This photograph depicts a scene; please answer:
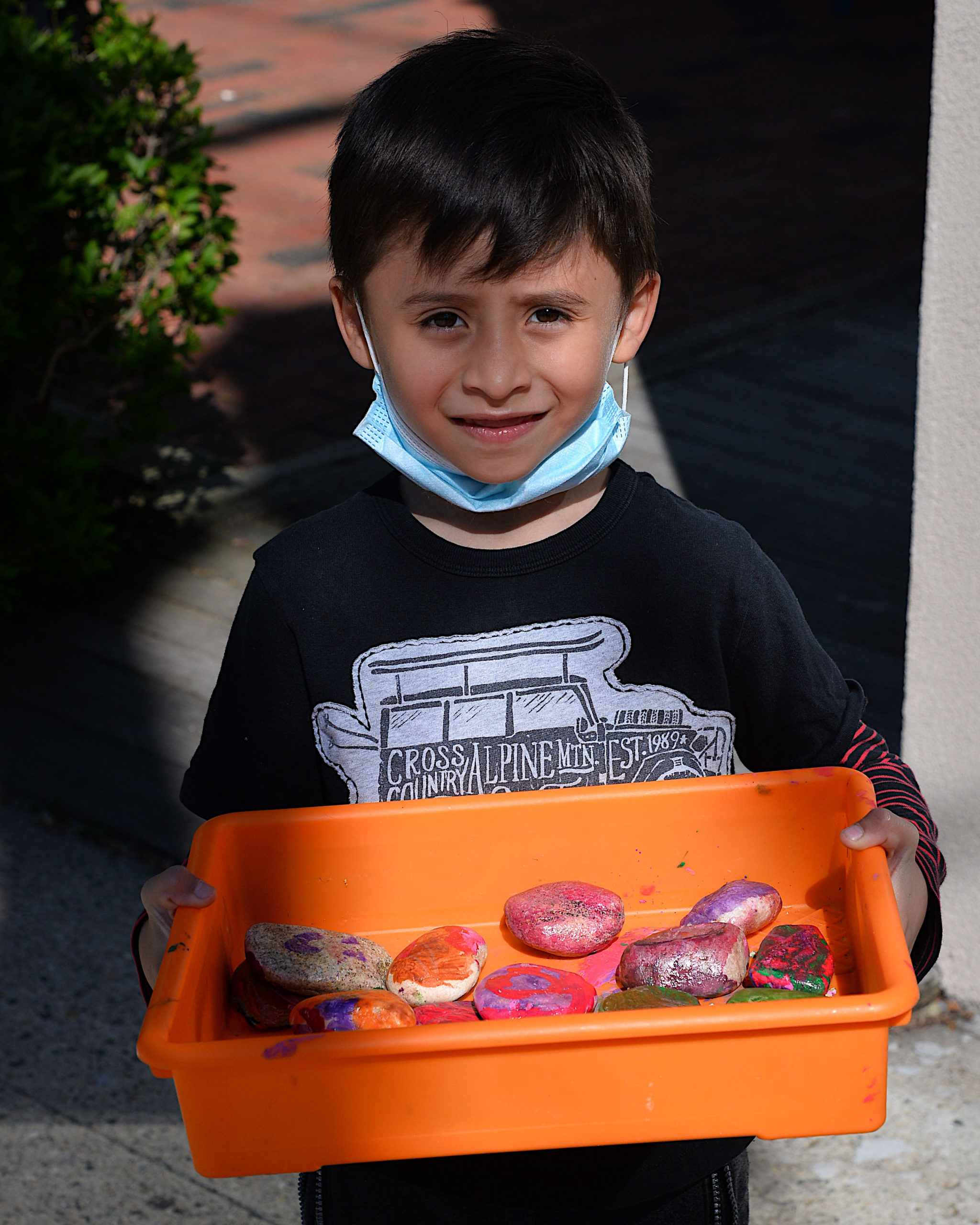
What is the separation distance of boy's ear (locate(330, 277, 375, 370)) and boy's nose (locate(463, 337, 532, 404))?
178mm

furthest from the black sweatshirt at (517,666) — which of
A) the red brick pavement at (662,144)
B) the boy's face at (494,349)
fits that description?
the red brick pavement at (662,144)

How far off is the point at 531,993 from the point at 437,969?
0.10 m

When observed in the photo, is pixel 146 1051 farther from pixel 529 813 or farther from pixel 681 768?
pixel 681 768

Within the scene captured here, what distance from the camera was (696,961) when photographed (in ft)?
4.33

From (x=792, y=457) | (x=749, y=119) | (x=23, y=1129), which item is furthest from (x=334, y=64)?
(x=23, y=1129)

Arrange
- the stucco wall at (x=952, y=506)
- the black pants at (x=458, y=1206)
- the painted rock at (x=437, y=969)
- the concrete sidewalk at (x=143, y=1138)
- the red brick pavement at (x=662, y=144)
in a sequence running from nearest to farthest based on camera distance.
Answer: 1. the painted rock at (x=437, y=969)
2. the black pants at (x=458, y=1206)
3. the stucco wall at (x=952, y=506)
4. the concrete sidewalk at (x=143, y=1138)
5. the red brick pavement at (x=662, y=144)

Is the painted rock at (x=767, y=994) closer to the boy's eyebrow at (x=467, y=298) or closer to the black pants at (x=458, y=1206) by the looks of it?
the black pants at (x=458, y=1206)

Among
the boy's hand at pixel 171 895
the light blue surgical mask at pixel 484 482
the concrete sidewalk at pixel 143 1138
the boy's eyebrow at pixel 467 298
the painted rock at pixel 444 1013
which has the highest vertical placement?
the boy's eyebrow at pixel 467 298

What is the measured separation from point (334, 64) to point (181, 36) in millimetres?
1677

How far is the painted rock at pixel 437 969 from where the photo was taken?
1.35m

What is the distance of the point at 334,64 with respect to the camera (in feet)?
37.0

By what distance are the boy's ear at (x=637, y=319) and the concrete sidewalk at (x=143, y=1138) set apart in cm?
152

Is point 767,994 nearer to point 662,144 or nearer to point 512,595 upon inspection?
point 512,595

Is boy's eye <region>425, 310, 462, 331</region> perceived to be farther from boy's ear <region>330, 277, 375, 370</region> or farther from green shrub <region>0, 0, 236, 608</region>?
green shrub <region>0, 0, 236, 608</region>
